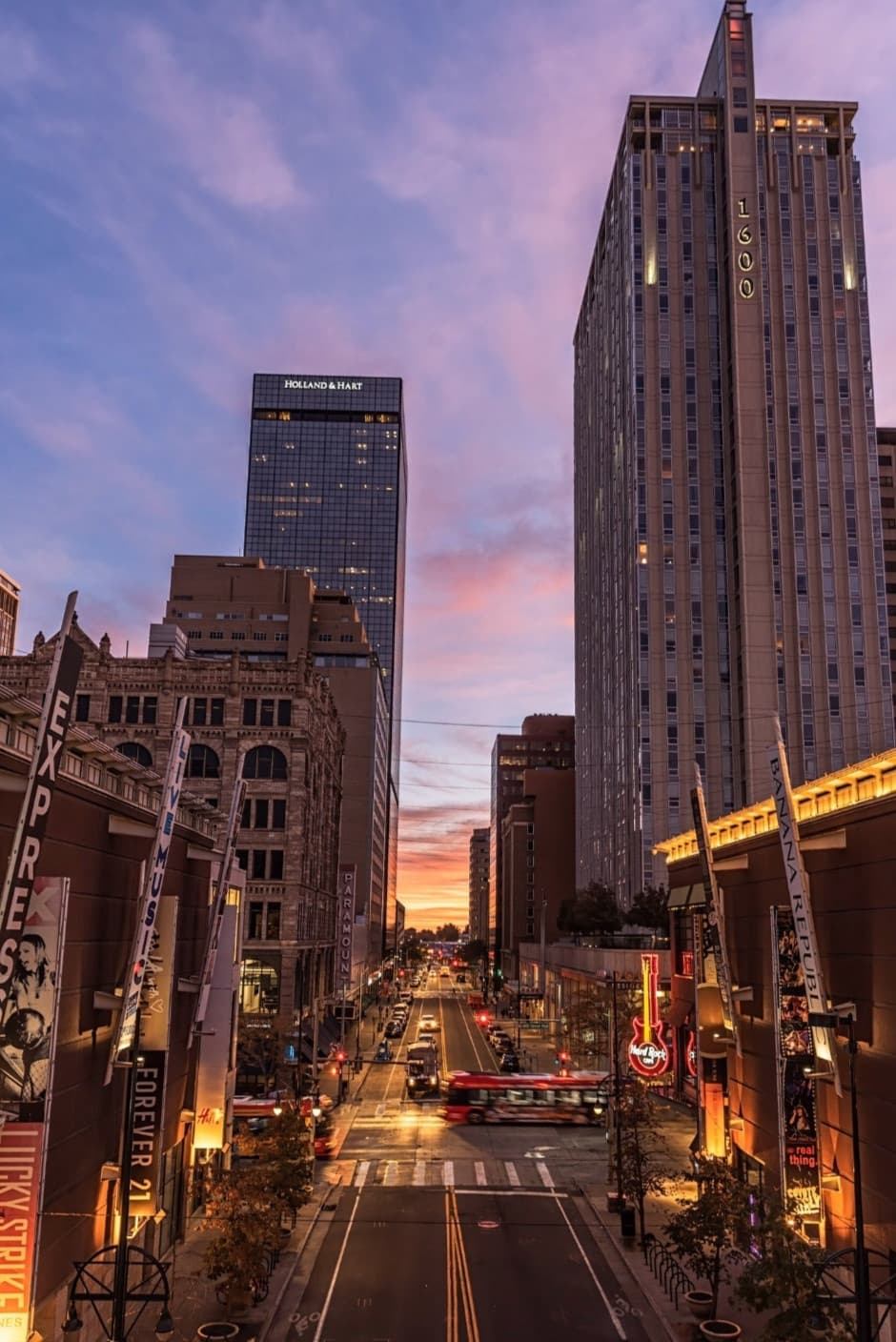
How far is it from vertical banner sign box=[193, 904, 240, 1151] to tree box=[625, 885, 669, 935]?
61140 millimetres

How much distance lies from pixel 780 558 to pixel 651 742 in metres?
24.8

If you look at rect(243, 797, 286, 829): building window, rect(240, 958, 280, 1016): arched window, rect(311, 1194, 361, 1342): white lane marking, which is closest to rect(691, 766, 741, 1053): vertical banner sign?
rect(311, 1194, 361, 1342): white lane marking

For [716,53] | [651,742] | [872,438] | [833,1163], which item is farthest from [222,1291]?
[716,53]

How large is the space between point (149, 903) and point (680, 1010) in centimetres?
3897

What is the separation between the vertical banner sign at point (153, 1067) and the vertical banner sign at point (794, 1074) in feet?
56.9

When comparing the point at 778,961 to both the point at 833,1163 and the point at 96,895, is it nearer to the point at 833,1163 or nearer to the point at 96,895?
the point at 833,1163

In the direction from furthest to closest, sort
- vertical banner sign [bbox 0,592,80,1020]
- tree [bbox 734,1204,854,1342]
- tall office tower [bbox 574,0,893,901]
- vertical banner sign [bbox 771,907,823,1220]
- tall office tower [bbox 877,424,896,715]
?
tall office tower [bbox 877,424,896,715] → tall office tower [bbox 574,0,893,901] → vertical banner sign [bbox 771,907,823,1220] → tree [bbox 734,1204,854,1342] → vertical banner sign [bbox 0,592,80,1020]

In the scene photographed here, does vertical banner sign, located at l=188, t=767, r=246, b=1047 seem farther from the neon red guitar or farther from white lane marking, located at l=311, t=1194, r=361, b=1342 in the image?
the neon red guitar

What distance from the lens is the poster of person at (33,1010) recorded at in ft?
66.8

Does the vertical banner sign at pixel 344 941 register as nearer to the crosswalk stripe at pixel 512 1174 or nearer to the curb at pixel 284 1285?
the crosswalk stripe at pixel 512 1174

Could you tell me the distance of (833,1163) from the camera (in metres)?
30.2

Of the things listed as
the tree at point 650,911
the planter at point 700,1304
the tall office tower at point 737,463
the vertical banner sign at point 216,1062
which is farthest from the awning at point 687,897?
the tall office tower at point 737,463

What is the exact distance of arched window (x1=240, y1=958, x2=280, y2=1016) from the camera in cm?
7500

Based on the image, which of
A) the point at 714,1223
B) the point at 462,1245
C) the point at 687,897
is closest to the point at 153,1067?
the point at 462,1245
